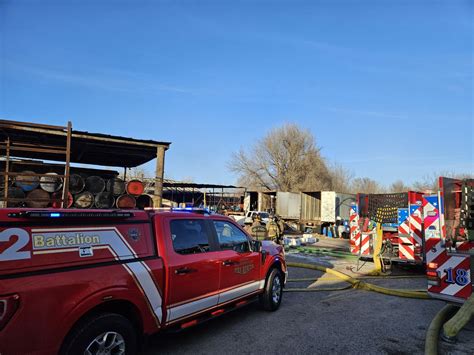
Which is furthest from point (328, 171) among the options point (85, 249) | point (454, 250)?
point (85, 249)

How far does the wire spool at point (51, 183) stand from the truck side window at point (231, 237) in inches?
271

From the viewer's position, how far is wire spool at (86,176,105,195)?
11.0 metres

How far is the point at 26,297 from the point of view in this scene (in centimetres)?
279

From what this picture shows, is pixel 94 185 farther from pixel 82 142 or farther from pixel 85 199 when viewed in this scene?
pixel 82 142

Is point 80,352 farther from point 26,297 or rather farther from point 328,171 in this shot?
point 328,171

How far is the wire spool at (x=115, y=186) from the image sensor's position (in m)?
11.3

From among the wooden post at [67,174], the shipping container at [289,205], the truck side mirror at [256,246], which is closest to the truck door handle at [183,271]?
the truck side mirror at [256,246]

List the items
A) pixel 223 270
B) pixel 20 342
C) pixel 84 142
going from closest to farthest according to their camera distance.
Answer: pixel 20 342 < pixel 223 270 < pixel 84 142

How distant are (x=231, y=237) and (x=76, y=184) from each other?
6.96m

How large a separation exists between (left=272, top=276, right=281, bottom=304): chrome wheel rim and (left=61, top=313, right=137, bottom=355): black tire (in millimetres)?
3118

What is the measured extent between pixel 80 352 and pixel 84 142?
937cm

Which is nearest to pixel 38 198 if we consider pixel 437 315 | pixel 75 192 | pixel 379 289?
pixel 75 192

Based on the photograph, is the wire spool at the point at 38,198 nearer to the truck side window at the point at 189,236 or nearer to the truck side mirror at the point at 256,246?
the truck side mirror at the point at 256,246

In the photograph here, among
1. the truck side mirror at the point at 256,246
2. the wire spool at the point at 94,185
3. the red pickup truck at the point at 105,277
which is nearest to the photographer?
the red pickup truck at the point at 105,277
